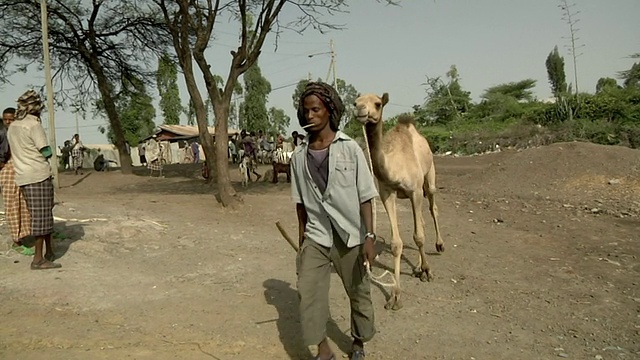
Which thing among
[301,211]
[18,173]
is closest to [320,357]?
[301,211]

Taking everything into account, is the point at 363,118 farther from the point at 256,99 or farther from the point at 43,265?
the point at 256,99

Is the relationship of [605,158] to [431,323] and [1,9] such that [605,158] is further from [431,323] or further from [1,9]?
[1,9]

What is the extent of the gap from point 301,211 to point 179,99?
167 feet

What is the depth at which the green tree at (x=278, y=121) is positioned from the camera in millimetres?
51850

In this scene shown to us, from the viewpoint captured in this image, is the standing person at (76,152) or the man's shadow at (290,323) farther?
the standing person at (76,152)

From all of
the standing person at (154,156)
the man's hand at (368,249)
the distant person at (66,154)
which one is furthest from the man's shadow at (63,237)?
the distant person at (66,154)

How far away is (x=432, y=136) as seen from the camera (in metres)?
29.2

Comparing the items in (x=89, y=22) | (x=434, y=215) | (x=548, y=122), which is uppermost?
(x=89, y=22)

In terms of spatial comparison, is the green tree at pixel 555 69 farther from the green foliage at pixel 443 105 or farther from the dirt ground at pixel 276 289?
the dirt ground at pixel 276 289

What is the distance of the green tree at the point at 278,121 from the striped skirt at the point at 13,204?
145 feet

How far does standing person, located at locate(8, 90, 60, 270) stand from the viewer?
591 centimetres

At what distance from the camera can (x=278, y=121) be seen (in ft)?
177

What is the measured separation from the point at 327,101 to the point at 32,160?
3.86 meters

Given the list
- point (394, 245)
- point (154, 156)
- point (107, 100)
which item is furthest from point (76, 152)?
point (394, 245)
